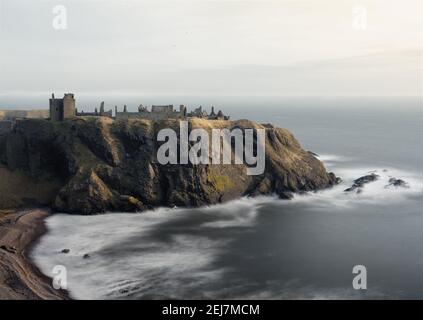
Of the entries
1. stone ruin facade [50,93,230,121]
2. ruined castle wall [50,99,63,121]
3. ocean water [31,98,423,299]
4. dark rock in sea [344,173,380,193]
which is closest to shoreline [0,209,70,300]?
ocean water [31,98,423,299]

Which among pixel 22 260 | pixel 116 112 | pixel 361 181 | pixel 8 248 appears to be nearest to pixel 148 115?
pixel 116 112

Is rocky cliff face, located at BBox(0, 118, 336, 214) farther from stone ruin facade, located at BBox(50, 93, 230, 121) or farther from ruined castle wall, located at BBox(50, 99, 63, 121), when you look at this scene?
stone ruin facade, located at BBox(50, 93, 230, 121)

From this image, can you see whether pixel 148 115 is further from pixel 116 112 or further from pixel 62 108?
pixel 62 108

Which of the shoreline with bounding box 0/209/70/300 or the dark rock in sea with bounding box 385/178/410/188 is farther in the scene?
the dark rock in sea with bounding box 385/178/410/188

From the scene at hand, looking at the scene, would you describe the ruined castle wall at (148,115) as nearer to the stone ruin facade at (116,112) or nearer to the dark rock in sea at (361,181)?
the stone ruin facade at (116,112)

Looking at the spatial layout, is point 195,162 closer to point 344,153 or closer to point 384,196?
point 384,196

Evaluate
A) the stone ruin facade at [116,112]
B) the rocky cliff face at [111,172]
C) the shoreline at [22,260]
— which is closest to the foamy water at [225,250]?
the shoreline at [22,260]

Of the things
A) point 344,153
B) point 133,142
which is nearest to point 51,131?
point 133,142
